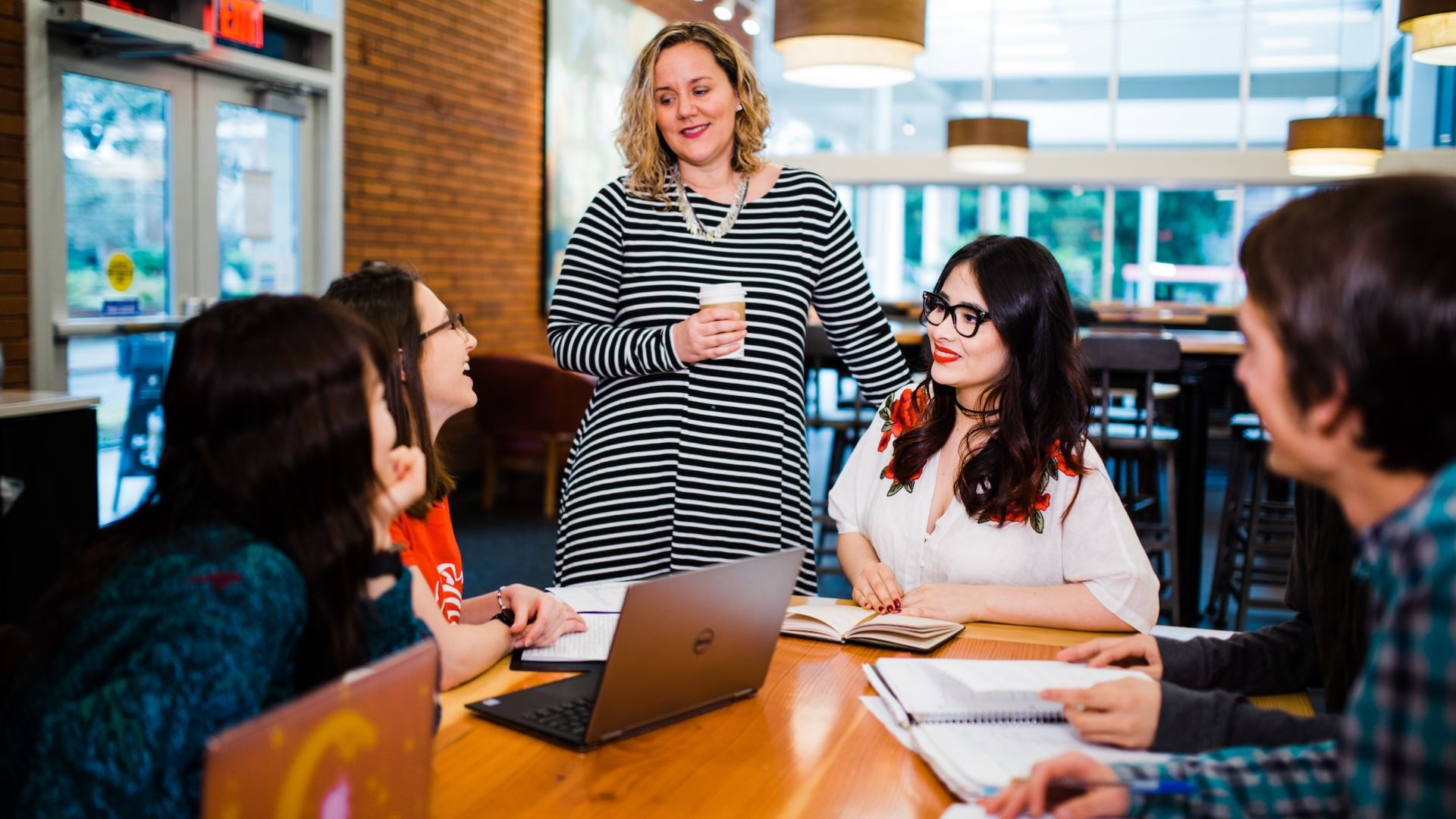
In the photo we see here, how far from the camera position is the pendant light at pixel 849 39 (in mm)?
3168

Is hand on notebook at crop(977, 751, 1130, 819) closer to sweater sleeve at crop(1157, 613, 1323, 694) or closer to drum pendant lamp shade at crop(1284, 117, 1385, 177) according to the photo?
sweater sleeve at crop(1157, 613, 1323, 694)

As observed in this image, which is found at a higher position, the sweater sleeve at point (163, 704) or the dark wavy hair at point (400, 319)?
the dark wavy hair at point (400, 319)

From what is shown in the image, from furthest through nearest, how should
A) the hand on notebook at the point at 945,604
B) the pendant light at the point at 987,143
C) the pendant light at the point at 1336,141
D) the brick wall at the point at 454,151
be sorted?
the pendant light at the point at 987,143 < the pendant light at the point at 1336,141 < the brick wall at the point at 454,151 < the hand on notebook at the point at 945,604

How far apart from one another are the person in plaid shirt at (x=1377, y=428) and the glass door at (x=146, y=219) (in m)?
4.15

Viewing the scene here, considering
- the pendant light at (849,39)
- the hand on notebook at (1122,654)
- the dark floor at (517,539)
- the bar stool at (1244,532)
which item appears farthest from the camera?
the dark floor at (517,539)

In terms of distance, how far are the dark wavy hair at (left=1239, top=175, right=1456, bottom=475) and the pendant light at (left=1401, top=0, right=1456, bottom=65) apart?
9.72 ft

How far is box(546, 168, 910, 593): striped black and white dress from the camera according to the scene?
221 cm

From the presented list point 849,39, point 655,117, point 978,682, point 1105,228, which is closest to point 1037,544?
point 978,682

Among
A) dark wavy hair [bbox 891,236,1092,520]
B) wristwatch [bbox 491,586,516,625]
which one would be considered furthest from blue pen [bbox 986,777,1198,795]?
dark wavy hair [bbox 891,236,1092,520]

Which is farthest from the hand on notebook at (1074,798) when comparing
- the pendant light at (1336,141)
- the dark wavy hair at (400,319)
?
the pendant light at (1336,141)

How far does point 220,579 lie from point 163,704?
112 millimetres

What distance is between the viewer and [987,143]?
22.8 feet

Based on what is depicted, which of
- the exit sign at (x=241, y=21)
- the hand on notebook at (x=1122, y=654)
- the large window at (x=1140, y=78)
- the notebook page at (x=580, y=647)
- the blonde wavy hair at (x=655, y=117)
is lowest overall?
the notebook page at (x=580, y=647)

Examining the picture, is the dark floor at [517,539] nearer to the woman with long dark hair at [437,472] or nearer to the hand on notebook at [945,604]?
the hand on notebook at [945,604]
